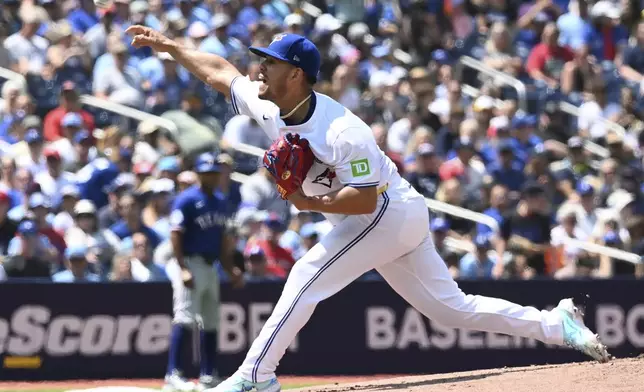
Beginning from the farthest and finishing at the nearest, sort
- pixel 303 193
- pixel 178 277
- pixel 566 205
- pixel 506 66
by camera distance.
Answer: pixel 506 66 → pixel 566 205 → pixel 178 277 → pixel 303 193

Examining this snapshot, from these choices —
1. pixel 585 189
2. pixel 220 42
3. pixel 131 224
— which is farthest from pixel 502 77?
pixel 131 224

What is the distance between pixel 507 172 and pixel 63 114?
4.66 m

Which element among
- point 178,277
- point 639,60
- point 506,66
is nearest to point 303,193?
point 178,277

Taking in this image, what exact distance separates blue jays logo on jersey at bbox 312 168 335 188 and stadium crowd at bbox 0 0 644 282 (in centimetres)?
417

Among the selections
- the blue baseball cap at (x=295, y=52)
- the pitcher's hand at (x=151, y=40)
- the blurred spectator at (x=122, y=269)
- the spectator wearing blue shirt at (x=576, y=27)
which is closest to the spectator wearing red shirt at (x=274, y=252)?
the blurred spectator at (x=122, y=269)

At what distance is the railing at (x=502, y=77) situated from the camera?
1454cm

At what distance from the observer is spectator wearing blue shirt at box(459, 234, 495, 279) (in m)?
11.7

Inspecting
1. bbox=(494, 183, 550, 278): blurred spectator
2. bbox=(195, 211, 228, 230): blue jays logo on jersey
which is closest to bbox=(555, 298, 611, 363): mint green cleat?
bbox=(195, 211, 228, 230): blue jays logo on jersey

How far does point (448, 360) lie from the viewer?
11445 mm

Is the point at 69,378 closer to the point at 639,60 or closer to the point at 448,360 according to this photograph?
the point at 448,360

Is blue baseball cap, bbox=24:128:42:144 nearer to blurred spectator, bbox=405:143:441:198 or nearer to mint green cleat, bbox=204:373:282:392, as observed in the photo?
blurred spectator, bbox=405:143:441:198

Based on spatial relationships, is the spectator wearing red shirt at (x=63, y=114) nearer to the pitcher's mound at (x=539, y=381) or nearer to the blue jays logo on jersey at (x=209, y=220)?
the blue jays logo on jersey at (x=209, y=220)

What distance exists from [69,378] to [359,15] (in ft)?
21.4

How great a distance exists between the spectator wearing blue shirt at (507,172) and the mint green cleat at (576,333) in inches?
221
